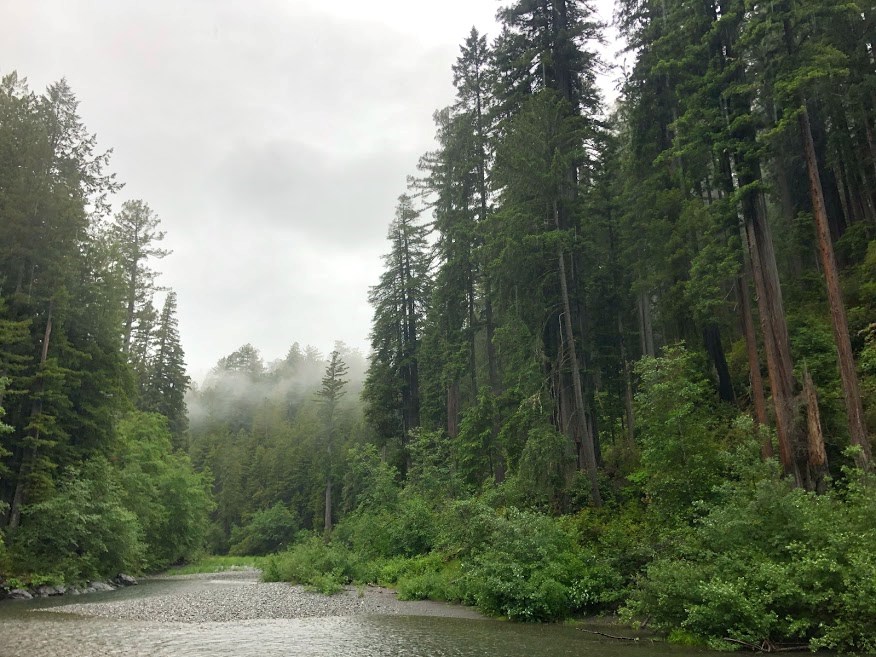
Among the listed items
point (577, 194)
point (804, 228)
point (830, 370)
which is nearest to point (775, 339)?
point (830, 370)

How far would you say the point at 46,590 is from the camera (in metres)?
20.2

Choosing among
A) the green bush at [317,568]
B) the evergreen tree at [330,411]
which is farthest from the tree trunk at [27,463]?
the evergreen tree at [330,411]

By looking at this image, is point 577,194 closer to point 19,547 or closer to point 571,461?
point 571,461

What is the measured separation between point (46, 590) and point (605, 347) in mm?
22798

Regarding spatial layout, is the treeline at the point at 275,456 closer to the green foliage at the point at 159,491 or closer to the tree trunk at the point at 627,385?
the green foliage at the point at 159,491

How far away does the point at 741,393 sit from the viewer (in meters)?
20.9

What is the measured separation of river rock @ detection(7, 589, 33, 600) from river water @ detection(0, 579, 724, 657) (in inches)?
170

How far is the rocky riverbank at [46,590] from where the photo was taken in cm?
1873

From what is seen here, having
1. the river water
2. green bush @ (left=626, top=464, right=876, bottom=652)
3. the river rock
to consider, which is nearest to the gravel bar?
the river water

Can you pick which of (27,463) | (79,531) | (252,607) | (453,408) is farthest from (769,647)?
(453,408)

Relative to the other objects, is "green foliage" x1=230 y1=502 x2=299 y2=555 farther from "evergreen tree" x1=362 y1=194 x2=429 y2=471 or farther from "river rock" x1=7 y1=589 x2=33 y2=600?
"river rock" x1=7 y1=589 x2=33 y2=600

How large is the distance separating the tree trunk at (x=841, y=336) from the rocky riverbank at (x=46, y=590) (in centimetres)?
2429

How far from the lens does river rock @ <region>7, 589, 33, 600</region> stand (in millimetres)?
18680

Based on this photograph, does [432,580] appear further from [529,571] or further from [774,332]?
[774,332]
